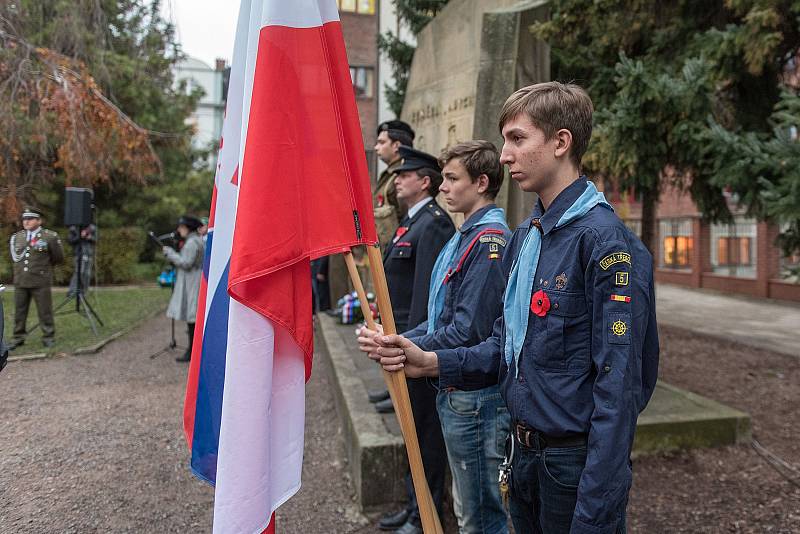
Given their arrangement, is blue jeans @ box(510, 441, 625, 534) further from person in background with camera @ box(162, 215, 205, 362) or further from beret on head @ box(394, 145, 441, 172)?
person in background with camera @ box(162, 215, 205, 362)

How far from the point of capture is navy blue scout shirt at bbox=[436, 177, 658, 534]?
5.07ft

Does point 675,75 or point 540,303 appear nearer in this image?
point 540,303

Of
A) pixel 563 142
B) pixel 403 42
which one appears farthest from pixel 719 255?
pixel 563 142

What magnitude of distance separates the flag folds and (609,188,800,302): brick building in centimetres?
1442

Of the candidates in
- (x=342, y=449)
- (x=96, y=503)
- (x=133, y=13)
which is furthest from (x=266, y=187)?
(x=133, y=13)

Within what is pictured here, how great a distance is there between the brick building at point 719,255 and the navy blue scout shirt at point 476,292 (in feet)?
45.7

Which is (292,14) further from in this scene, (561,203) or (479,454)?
(479,454)

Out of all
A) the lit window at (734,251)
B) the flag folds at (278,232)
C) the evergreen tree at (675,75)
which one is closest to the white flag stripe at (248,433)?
the flag folds at (278,232)

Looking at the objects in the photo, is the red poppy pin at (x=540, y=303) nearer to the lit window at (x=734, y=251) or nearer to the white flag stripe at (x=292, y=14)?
the white flag stripe at (x=292, y=14)

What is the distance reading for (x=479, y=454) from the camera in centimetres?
247

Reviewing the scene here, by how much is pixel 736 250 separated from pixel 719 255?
0.93 metres

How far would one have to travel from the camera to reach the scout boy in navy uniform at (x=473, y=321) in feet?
7.85

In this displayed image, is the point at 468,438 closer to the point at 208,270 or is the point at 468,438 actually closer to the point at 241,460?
the point at 241,460

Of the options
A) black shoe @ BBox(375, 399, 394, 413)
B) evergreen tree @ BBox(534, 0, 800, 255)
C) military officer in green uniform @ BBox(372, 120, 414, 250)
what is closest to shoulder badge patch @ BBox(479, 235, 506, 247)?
military officer in green uniform @ BBox(372, 120, 414, 250)
